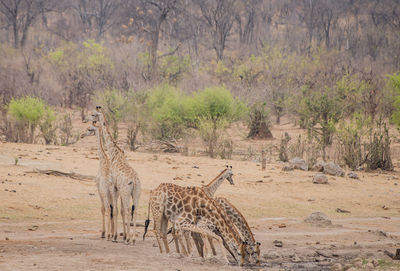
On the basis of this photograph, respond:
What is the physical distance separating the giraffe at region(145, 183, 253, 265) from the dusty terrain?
→ 0.28m

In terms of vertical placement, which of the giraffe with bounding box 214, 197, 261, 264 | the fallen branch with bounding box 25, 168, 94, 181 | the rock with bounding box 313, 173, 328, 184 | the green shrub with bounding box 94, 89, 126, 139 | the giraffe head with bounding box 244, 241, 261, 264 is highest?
the green shrub with bounding box 94, 89, 126, 139

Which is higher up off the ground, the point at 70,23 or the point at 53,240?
the point at 70,23

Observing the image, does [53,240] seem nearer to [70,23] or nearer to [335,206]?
[335,206]

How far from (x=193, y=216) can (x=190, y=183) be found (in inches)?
237

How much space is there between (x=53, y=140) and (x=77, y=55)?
70.3 ft

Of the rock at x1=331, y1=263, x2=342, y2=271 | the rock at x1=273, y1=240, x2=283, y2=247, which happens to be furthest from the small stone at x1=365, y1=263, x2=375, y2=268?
the rock at x1=273, y1=240, x2=283, y2=247

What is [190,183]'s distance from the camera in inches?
507

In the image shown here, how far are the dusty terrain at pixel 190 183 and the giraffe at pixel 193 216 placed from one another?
0.28 meters

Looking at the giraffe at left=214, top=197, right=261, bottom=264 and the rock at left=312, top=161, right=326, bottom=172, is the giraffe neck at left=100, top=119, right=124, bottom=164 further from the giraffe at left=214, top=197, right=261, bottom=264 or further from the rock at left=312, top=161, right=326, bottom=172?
the rock at left=312, top=161, right=326, bottom=172

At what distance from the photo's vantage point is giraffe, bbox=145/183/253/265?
650 centimetres

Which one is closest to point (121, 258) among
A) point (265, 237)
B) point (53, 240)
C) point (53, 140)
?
point (53, 240)

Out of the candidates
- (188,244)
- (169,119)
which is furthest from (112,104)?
(188,244)

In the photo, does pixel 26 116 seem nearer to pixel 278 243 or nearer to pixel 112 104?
pixel 112 104

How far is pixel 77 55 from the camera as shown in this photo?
3972 cm
